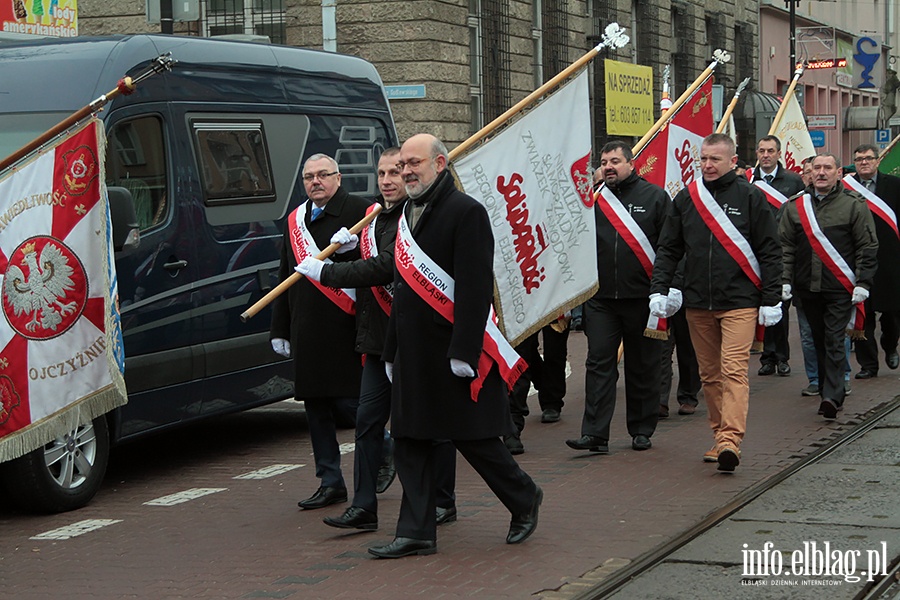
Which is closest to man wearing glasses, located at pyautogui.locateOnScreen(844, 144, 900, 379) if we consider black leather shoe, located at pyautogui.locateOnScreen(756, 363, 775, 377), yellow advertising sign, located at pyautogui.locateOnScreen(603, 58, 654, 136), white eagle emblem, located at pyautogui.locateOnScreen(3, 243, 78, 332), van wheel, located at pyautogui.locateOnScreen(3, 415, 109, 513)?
black leather shoe, located at pyautogui.locateOnScreen(756, 363, 775, 377)

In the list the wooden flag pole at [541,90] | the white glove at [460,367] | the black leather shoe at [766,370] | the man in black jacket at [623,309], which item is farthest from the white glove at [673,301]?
the black leather shoe at [766,370]

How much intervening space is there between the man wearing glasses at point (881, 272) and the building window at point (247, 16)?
519 inches

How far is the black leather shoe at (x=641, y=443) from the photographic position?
9938 millimetres

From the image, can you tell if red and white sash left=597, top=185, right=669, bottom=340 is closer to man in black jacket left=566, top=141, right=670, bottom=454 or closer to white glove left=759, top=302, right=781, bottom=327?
man in black jacket left=566, top=141, right=670, bottom=454

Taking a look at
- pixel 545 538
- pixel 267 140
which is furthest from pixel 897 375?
pixel 545 538

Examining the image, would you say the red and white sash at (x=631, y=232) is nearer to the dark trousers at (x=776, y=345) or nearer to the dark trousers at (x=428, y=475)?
the dark trousers at (x=428, y=475)

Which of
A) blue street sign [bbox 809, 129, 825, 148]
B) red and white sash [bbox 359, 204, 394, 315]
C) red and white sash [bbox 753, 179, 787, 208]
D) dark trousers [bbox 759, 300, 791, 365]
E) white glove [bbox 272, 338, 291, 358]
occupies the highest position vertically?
blue street sign [bbox 809, 129, 825, 148]

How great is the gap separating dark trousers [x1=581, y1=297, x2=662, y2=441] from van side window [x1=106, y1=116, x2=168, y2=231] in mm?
2803

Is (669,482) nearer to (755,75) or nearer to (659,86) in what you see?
(659,86)

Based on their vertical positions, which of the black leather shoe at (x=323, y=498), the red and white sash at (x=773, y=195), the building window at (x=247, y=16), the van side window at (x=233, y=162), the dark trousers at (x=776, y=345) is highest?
the building window at (x=247, y=16)

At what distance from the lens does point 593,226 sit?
9.73 metres

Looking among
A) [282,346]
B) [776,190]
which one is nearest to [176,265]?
[282,346]

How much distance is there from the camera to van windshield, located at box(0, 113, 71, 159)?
894 cm

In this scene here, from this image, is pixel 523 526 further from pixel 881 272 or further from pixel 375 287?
pixel 881 272
